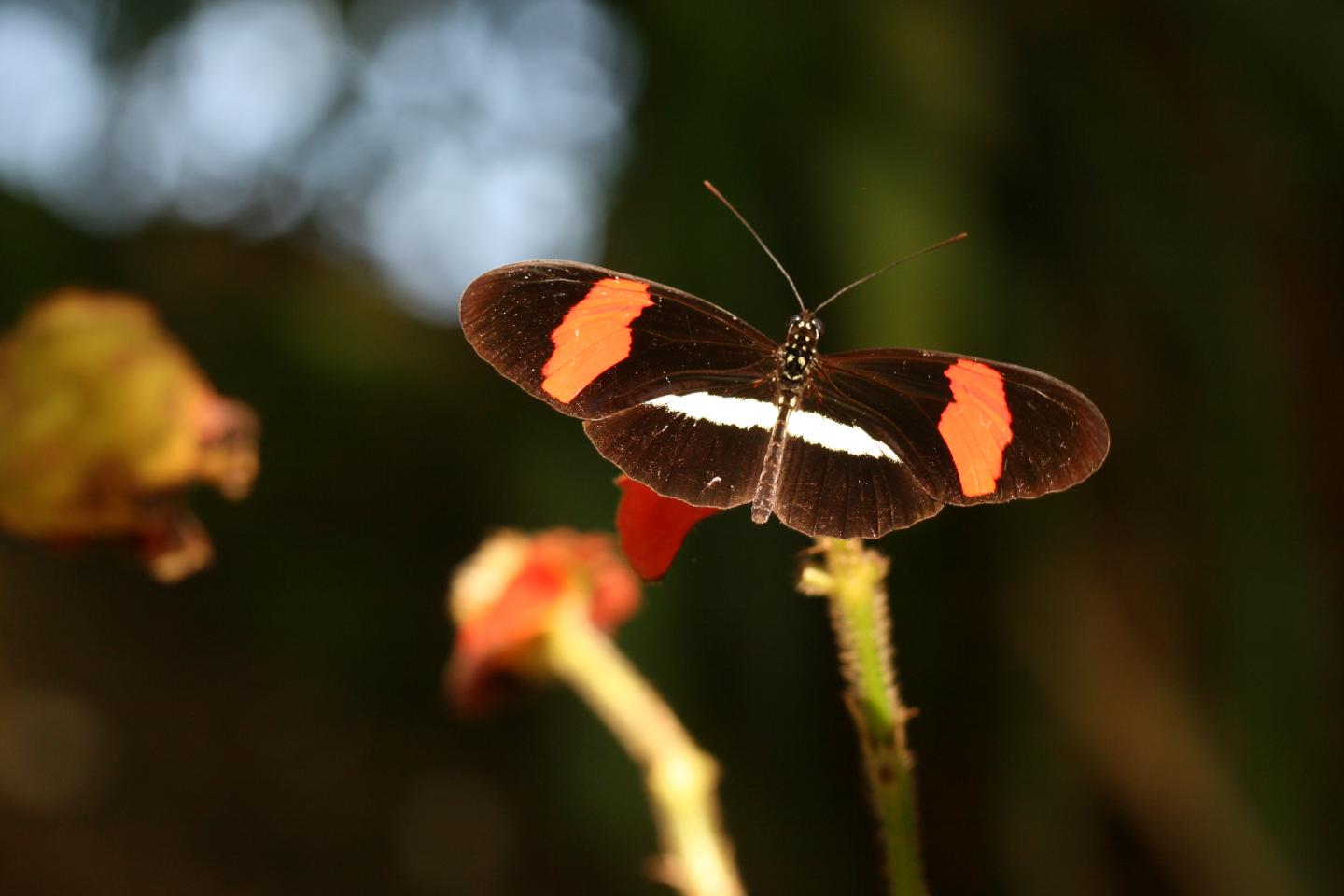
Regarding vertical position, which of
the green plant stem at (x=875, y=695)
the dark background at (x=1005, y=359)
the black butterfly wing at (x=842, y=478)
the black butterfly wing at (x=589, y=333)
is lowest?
the green plant stem at (x=875, y=695)

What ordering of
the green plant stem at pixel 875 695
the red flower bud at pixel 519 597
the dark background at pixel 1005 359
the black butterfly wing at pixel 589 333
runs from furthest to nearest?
the dark background at pixel 1005 359, the red flower bud at pixel 519 597, the black butterfly wing at pixel 589 333, the green plant stem at pixel 875 695

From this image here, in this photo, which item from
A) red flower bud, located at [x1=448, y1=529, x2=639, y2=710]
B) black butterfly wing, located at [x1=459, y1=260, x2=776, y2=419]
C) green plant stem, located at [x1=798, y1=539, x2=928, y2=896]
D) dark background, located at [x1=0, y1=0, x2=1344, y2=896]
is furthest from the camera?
dark background, located at [x1=0, y1=0, x2=1344, y2=896]

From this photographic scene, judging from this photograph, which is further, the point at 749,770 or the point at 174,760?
the point at 174,760

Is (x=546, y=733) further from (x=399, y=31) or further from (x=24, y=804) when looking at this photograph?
(x=399, y=31)

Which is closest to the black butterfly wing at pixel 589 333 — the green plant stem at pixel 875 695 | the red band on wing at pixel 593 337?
the red band on wing at pixel 593 337

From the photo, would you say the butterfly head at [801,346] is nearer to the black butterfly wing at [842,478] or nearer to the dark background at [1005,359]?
the black butterfly wing at [842,478]

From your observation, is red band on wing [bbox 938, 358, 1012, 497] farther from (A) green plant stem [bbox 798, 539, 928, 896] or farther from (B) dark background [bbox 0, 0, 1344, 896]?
(B) dark background [bbox 0, 0, 1344, 896]

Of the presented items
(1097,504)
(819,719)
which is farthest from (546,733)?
(1097,504)

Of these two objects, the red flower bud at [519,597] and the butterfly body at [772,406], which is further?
the red flower bud at [519,597]

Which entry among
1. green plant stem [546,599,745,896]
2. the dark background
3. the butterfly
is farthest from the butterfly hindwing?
the dark background
